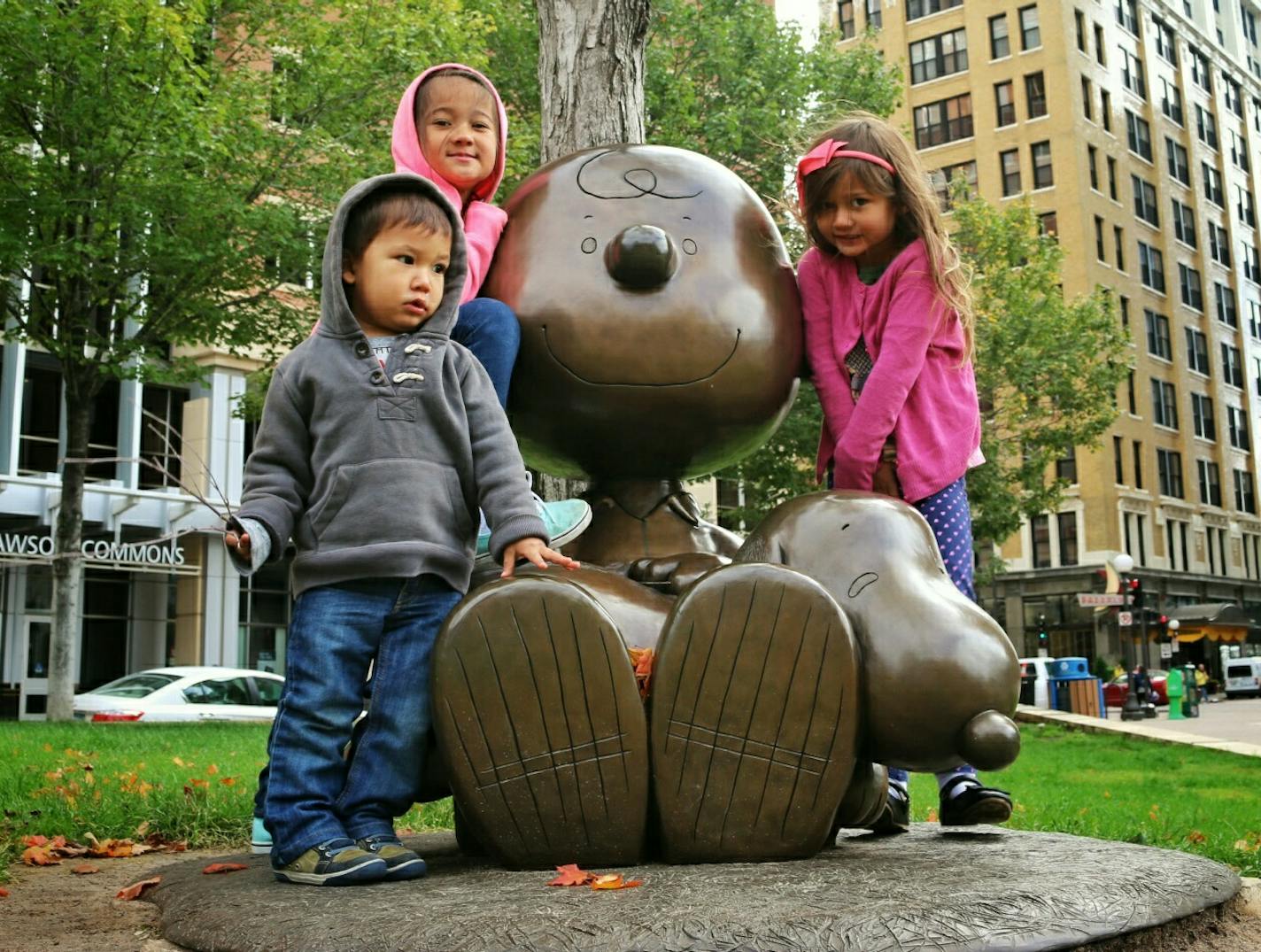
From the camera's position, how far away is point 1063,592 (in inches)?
1441

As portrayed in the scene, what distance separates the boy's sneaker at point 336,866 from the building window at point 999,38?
133 feet

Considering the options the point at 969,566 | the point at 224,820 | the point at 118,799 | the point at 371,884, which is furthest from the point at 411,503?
the point at 118,799

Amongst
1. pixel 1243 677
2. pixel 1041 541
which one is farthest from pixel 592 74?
pixel 1041 541

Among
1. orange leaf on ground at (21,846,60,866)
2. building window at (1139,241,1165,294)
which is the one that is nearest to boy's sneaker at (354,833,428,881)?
orange leaf on ground at (21,846,60,866)

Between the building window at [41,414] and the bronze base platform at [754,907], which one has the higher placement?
Result: the building window at [41,414]

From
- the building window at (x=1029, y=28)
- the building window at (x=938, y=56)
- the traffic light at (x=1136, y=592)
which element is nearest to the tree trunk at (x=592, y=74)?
the traffic light at (x=1136, y=592)

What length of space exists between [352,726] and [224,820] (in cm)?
212

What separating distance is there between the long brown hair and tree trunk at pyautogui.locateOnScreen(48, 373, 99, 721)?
1155 centimetres

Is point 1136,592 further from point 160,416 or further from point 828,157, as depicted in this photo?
point 828,157

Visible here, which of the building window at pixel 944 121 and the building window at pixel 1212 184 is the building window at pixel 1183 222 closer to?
the building window at pixel 1212 184

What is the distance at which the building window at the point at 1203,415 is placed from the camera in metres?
41.5

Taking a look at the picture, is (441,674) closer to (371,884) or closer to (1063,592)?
(371,884)

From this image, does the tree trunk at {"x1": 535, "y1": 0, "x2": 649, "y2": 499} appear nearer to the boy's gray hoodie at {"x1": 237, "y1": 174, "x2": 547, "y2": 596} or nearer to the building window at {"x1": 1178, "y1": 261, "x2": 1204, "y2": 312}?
the boy's gray hoodie at {"x1": 237, "y1": 174, "x2": 547, "y2": 596}

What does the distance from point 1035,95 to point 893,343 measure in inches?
1522
